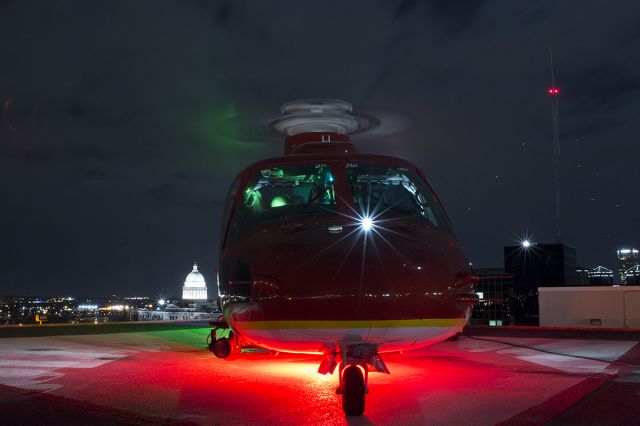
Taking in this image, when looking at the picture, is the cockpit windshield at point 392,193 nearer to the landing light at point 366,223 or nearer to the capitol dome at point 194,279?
the landing light at point 366,223

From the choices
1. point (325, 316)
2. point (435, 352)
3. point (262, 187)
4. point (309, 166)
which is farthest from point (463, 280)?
point (435, 352)

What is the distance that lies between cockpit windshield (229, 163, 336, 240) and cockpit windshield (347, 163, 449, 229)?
0.96 ft

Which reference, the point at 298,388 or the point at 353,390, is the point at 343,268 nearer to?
the point at 353,390

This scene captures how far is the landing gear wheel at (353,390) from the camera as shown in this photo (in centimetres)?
596

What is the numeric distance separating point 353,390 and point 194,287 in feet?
532

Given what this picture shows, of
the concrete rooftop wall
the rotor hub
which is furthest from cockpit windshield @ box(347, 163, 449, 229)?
the concrete rooftop wall

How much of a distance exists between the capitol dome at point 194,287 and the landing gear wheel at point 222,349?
505ft

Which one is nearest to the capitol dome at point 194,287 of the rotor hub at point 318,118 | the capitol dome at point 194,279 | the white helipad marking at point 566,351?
the capitol dome at point 194,279

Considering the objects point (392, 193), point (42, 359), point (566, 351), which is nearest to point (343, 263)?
point (392, 193)

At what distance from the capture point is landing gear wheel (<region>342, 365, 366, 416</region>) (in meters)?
5.96

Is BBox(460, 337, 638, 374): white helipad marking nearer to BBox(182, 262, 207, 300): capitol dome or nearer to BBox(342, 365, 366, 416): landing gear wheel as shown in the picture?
BBox(342, 365, 366, 416): landing gear wheel

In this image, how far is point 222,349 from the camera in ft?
36.3

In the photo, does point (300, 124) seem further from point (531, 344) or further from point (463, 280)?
point (531, 344)

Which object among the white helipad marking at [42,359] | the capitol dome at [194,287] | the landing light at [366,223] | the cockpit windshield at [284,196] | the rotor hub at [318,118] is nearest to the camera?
the landing light at [366,223]
